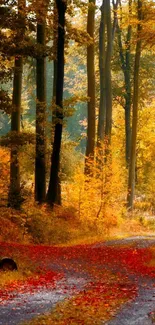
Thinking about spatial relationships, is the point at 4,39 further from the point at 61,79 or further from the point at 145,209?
the point at 145,209

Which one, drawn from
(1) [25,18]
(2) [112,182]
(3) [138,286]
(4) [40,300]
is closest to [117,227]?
(2) [112,182]

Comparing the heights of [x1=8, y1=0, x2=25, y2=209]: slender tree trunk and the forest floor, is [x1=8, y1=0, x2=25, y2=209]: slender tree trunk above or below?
above

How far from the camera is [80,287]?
1099cm

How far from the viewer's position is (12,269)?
1227 centimetres

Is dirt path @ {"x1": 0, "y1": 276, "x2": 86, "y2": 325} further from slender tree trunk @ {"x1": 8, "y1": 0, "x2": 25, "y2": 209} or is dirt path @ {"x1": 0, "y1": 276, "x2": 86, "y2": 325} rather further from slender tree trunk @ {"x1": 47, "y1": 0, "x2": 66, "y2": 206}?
slender tree trunk @ {"x1": 47, "y1": 0, "x2": 66, "y2": 206}

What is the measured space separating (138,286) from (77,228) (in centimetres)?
1034

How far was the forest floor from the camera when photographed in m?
8.44

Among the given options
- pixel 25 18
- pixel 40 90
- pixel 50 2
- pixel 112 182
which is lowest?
pixel 112 182

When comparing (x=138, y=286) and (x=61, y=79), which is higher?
(x=61, y=79)

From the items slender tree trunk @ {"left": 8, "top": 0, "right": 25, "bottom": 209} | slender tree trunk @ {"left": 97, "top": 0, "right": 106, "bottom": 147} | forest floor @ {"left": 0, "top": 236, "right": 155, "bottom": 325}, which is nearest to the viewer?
forest floor @ {"left": 0, "top": 236, "right": 155, "bottom": 325}

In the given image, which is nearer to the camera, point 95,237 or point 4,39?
point 4,39

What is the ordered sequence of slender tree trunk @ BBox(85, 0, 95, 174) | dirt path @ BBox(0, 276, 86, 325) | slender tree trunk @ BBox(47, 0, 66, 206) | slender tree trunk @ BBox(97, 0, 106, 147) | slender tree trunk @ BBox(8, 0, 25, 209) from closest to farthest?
dirt path @ BBox(0, 276, 86, 325)
slender tree trunk @ BBox(8, 0, 25, 209)
slender tree trunk @ BBox(47, 0, 66, 206)
slender tree trunk @ BBox(85, 0, 95, 174)
slender tree trunk @ BBox(97, 0, 106, 147)

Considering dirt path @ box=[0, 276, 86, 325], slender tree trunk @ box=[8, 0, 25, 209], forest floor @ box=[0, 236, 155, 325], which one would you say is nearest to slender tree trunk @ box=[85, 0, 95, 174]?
slender tree trunk @ box=[8, 0, 25, 209]

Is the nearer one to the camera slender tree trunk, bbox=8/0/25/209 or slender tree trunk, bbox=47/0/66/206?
slender tree trunk, bbox=8/0/25/209
